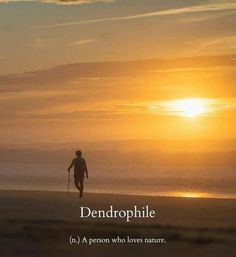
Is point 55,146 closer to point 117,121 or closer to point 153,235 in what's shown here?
point 117,121

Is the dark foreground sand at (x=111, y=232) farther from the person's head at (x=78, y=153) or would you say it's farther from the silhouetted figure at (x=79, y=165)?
the person's head at (x=78, y=153)

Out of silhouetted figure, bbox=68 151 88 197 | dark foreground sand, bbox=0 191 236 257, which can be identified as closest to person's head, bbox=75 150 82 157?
silhouetted figure, bbox=68 151 88 197

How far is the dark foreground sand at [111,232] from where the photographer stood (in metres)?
6.45

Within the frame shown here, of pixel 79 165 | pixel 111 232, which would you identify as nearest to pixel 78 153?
pixel 79 165

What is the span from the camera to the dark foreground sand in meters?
6.45

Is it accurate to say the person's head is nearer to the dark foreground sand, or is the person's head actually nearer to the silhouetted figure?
the silhouetted figure

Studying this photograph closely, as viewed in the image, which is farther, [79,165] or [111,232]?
[79,165]

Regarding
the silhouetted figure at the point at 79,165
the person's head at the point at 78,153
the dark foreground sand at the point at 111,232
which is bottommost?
the dark foreground sand at the point at 111,232

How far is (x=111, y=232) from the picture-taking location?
256 inches

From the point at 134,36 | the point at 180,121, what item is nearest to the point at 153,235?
the point at 180,121

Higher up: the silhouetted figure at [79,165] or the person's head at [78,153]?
the person's head at [78,153]

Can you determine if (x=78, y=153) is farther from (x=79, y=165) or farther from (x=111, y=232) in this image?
(x=111, y=232)

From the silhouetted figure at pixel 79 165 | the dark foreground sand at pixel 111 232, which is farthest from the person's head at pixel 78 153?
the dark foreground sand at pixel 111 232

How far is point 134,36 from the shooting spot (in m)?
6.86
